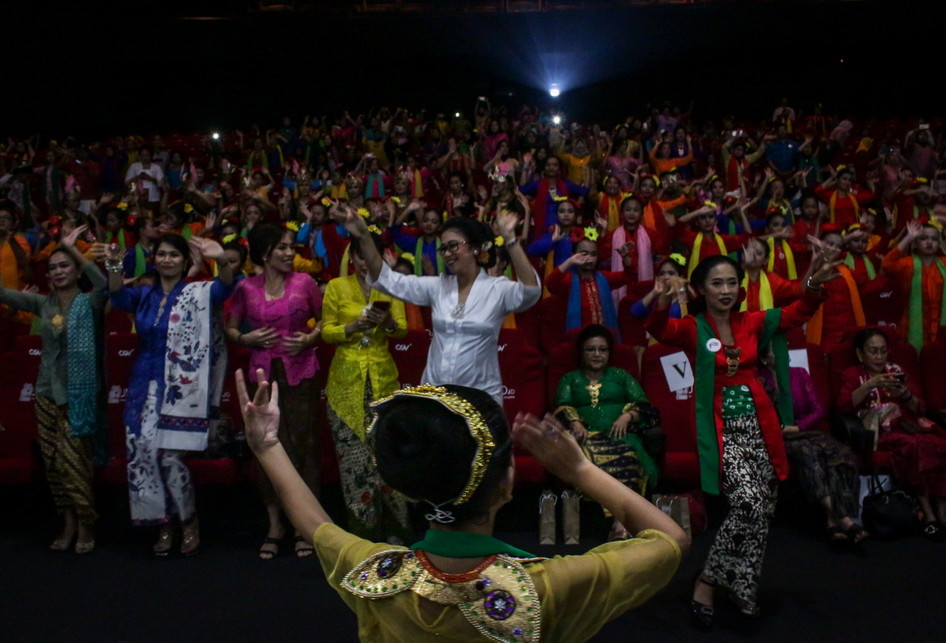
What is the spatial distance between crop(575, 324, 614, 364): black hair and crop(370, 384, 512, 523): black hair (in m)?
2.73

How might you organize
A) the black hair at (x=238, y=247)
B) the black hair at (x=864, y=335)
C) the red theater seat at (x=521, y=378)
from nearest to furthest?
the black hair at (x=864, y=335) → the red theater seat at (x=521, y=378) → the black hair at (x=238, y=247)

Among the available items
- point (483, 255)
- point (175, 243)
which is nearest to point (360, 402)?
point (483, 255)

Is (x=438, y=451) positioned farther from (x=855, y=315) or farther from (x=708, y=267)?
(x=855, y=315)

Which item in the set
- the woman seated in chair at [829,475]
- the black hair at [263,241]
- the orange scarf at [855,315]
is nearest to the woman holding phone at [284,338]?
the black hair at [263,241]

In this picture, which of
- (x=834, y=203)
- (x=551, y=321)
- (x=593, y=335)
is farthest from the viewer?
(x=834, y=203)

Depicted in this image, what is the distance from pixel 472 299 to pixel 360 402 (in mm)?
768

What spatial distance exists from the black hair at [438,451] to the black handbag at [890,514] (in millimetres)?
Result: 3055

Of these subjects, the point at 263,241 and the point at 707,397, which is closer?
the point at 707,397

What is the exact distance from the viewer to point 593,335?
3.83 m

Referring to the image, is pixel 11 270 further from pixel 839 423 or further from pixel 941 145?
pixel 941 145

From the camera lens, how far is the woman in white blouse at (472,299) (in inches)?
116

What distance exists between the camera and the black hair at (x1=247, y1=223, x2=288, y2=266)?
11.5 feet

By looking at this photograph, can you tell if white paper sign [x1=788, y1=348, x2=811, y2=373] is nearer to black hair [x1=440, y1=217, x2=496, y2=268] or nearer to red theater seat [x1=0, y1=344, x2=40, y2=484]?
black hair [x1=440, y1=217, x2=496, y2=268]

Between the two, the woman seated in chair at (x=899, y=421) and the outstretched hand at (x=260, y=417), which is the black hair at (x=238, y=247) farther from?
the outstretched hand at (x=260, y=417)
